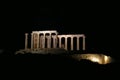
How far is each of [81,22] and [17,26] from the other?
423 inches

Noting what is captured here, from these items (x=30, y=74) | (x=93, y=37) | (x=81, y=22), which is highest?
(x=81, y=22)

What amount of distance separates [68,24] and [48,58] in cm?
1929

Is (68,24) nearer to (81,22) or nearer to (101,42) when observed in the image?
(81,22)

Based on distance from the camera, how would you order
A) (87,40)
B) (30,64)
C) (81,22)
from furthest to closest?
(81,22) < (87,40) < (30,64)

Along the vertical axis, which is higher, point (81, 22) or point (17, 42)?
point (81, 22)

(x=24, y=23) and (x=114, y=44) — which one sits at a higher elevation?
(x=24, y=23)

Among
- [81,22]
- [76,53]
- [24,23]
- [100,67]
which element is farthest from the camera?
[24,23]

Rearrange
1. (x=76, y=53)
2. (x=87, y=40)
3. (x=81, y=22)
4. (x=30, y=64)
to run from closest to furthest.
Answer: (x=30, y=64) < (x=76, y=53) < (x=87, y=40) < (x=81, y=22)

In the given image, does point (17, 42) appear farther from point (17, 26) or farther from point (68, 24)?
point (68, 24)

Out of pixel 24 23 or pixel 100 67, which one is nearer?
pixel 100 67

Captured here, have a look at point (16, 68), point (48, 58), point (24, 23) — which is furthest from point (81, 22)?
point (16, 68)

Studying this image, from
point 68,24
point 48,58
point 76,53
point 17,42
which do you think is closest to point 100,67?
point 48,58

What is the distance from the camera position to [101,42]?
1355 inches

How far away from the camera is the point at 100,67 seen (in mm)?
16422
